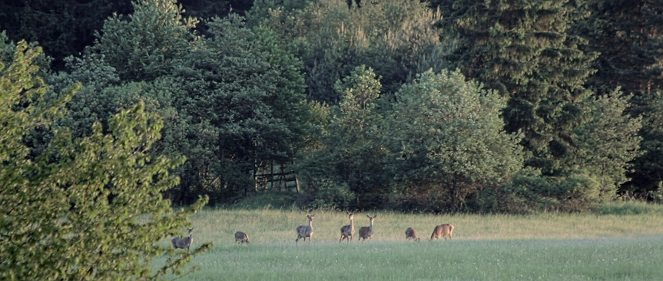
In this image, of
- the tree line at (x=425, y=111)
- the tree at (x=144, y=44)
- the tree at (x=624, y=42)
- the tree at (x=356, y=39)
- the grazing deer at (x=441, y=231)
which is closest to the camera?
the grazing deer at (x=441, y=231)

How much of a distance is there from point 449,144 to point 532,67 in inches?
282

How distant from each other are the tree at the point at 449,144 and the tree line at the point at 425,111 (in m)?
0.08

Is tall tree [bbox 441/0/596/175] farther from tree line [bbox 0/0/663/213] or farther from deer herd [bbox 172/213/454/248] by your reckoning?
deer herd [bbox 172/213/454/248]

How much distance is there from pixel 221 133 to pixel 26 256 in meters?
32.4

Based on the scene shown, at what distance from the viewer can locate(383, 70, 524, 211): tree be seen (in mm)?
31344

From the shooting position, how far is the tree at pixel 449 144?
31.3 meters

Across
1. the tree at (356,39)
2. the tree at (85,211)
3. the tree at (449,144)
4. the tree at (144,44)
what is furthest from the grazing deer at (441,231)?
the tree at (144,44)

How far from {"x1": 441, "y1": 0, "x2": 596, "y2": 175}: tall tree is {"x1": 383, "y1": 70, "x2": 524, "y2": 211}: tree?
2.33m

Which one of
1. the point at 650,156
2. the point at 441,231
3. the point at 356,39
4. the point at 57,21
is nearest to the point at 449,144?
the point at 441,231

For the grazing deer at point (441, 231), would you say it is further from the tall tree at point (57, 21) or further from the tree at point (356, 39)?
the tall tree at point (57, 21)

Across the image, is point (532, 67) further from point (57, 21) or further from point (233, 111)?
point (57, 21)

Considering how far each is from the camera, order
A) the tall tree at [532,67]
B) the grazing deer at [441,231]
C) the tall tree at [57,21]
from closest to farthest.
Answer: the grazing deer at [441,231] < the tall tree at [532,67] < the tall tree at [57,21]

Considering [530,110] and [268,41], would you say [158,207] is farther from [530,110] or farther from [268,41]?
[268,41]

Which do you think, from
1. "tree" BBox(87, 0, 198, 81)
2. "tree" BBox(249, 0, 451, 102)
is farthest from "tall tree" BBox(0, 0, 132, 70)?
"tree" BBox(249, 0, 451, 102)
